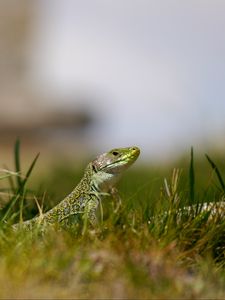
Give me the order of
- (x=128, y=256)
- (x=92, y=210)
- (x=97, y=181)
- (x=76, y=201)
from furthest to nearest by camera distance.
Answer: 1. (x=97, y=181)
2. (x=76, y=201)
3. (x=92, y=210)
4. (x=128, y=256)

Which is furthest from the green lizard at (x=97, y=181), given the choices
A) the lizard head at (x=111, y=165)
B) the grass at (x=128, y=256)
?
the grass at (x=128, y=256)

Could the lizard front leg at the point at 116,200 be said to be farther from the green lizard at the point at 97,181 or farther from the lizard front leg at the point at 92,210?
the lizard front leg at the point at 92,210

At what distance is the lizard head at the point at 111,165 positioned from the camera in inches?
240

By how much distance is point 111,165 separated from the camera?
6133mm

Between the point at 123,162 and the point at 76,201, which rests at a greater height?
the point at 123,162

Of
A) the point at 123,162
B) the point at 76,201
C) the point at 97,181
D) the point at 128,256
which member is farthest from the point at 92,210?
the point at 128,256

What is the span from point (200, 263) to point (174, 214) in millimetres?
602

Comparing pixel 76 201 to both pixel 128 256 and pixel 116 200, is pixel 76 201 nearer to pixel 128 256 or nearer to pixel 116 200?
pixel 116 200

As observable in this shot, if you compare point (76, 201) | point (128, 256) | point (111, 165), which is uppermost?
point (128, 256)

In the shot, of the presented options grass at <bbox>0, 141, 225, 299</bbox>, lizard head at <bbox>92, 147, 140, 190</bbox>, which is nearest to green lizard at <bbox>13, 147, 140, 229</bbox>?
lizard head at <bbox>92, 147, 140, 190</bbox>

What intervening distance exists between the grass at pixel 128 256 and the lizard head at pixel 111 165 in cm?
79

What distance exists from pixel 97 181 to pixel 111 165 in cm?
13

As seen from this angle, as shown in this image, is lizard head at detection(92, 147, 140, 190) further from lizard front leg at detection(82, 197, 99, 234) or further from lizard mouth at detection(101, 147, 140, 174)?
lizard front leg at detection(82, 197, 99, 234)

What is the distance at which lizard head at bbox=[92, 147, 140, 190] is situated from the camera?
6094 millimetres
